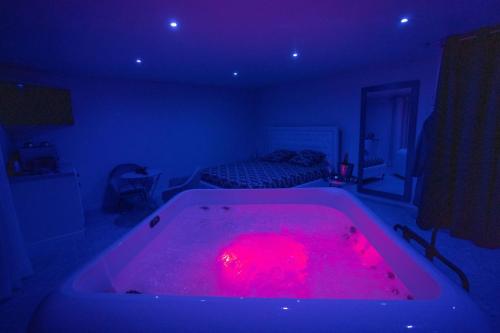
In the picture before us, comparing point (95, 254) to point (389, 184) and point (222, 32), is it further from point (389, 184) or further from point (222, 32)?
point (389, 184)

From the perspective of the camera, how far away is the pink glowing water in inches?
63.2

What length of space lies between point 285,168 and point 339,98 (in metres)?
1.75

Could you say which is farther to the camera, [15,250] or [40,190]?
[40,190]

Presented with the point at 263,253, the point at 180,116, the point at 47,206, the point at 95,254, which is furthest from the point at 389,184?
the point at 47,206

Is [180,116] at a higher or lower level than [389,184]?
higher

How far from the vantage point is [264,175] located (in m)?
3.83

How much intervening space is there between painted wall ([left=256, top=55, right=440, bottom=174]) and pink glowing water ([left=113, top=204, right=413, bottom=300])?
2545 millimetres

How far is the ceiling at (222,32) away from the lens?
1.85 metres

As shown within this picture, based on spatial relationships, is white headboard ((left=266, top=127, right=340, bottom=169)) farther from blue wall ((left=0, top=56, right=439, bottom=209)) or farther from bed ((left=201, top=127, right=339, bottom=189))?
blue wall ((left=0, top=56, right=439, bottom=209))

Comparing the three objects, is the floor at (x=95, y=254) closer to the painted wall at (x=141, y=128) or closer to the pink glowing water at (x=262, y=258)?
the pink glowing water at (x=262, y=258)

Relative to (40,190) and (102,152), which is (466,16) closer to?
(40,190)

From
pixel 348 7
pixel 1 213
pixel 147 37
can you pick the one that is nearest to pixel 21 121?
pixel 1 213

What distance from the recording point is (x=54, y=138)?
3814mm

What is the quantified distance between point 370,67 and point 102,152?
197 inches
